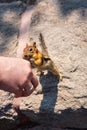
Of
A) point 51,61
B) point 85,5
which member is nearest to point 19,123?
point 51,61

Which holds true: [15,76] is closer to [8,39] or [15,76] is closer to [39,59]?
[39,59]

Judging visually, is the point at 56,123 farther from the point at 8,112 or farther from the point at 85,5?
the point at 85,5

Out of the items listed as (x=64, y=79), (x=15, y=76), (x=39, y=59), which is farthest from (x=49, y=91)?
(x=15, y=76)

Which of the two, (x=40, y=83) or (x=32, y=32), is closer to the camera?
(x=40, y=83)

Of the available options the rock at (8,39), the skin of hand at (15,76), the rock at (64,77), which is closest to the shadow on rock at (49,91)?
the rock at (64,77)

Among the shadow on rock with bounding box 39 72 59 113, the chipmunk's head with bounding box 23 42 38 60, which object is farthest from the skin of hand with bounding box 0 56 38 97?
the shadow on rock with bounding box 39 72 59 113

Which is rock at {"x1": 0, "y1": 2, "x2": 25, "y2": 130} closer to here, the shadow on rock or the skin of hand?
the shadow on rock
